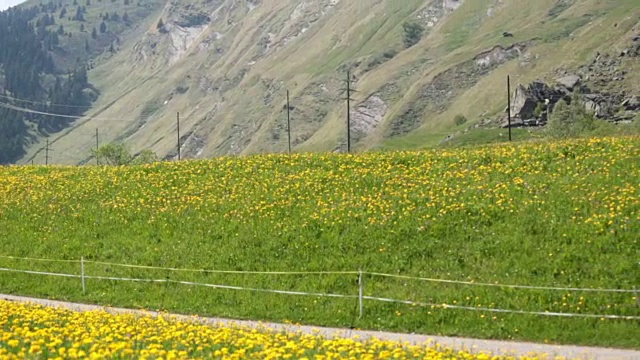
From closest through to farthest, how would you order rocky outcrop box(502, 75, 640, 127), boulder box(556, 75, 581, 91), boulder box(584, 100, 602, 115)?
rocky outcrop box(502, 75, 640, 127) → boulder box(584, 100, 602, 115) → boulder box(556, 75, 581, 91)

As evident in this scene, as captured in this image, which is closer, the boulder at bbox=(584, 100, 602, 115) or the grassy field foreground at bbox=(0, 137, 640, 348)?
the grassy field foreground at bbox=(0, 137, 640, 348)

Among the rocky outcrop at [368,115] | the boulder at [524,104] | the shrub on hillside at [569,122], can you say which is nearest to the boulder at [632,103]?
the boulder at [524,104]

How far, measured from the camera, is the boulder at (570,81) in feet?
439

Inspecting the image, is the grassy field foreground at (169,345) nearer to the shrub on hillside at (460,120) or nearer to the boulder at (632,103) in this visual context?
the boulder at (632,103)

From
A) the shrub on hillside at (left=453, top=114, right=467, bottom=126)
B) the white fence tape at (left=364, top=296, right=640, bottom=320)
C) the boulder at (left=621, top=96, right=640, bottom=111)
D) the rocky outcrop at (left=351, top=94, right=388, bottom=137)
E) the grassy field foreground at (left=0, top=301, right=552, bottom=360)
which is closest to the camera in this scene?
the grassy field foreground at (left=0, top=301, right=552, bottom=360)

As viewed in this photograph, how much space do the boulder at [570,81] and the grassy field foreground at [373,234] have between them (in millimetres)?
106203

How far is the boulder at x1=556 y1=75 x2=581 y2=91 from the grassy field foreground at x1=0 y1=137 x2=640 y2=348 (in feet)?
348

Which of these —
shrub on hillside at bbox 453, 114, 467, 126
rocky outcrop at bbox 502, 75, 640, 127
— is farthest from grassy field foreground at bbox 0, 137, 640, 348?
shrub on hillside at bbox 453, 114, 467, 126

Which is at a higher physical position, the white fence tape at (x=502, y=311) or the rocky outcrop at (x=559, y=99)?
the rocky outcrop at (x=559, y=99)

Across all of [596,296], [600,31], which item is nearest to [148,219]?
[596,296]

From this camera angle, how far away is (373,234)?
2634 cm

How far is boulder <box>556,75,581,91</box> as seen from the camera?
133750 mm

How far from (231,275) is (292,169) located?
11.9m

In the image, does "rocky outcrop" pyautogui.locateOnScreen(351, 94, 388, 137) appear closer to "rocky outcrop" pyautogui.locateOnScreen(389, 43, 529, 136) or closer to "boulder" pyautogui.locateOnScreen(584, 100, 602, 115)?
"rocky outcrop" pyautogui.locateOnScreen(389, 43, 529, 136)
